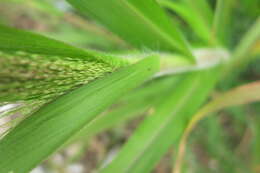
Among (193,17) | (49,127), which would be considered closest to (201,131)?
(193,17)

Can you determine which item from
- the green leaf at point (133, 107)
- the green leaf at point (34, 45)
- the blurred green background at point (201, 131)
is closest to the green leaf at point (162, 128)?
the green leaf at point (133, 107)

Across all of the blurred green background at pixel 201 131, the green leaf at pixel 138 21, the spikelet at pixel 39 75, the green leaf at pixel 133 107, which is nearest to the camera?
the spikelet at pixel 39 75

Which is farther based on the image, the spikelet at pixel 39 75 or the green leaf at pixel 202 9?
the green leaf at pixel 202 9

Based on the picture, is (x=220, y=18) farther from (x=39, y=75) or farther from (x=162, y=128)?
(x=39, y=75)

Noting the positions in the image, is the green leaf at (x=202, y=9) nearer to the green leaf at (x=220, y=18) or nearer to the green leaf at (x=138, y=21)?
the green leaf at (x=220, y=18)

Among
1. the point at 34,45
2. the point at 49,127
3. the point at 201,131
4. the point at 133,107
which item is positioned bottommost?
the point at 201,131

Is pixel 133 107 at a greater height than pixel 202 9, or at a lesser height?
lesser

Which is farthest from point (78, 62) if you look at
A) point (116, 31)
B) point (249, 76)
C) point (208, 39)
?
point (249, 76)
